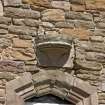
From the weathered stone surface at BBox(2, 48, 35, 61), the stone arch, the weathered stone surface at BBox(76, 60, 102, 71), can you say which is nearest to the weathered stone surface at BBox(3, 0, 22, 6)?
the weathered stone surface at BBox(2, 48, 35, 61)

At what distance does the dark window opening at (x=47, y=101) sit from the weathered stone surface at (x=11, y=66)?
393 millimetres

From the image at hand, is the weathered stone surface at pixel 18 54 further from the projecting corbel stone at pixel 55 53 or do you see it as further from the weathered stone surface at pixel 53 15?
the weathered stone surface at pixel 53 15

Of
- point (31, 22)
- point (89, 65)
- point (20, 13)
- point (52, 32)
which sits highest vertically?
point (20, 13)

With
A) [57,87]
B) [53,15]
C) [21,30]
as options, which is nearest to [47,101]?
[57,87]

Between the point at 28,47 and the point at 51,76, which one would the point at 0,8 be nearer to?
the point at 28,47

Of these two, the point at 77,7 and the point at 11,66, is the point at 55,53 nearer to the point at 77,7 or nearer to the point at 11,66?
the point at 11,66

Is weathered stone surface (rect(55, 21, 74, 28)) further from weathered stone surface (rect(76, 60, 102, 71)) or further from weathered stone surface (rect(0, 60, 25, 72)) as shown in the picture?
weathered stone surface (rect(0, 60, 25, 72))

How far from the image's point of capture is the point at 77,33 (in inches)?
238

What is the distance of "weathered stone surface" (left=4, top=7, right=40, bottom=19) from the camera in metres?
5.97

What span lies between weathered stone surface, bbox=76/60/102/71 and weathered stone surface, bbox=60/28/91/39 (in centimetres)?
31

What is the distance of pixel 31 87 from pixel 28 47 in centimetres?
47

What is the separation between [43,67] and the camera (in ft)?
→ 19.3

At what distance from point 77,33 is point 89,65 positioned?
413mm

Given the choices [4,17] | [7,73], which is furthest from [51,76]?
[4,17]
